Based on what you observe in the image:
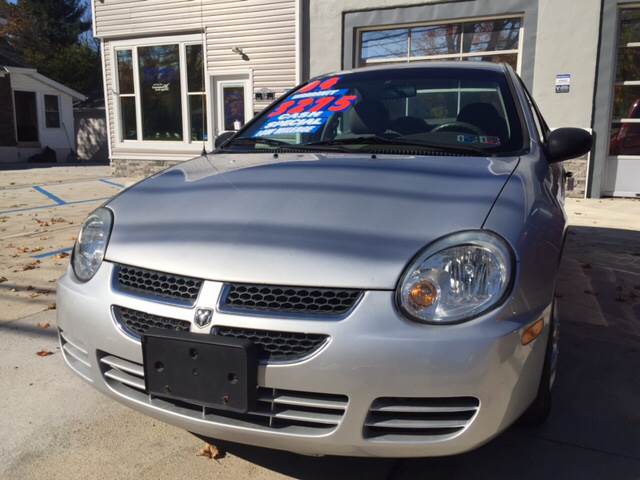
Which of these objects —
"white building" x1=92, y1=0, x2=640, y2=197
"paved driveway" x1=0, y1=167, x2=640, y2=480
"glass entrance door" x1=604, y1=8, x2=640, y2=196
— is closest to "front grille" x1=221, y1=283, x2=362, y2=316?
"paved driveway" x1=0, y1=167, x2=640, y2=480

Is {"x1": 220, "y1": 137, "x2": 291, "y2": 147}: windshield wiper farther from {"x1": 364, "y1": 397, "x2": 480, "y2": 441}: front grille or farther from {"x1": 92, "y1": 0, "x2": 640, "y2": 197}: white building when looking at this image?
{"x1": 92, "y1": 0, "x2": 640, "y2": 197}: white building

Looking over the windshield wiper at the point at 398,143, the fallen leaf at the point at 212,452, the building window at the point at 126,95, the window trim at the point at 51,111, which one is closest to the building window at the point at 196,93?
the building window at the point at 126,95

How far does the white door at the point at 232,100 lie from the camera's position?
11711 mm

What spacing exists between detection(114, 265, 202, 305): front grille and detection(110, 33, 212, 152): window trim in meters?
10.6

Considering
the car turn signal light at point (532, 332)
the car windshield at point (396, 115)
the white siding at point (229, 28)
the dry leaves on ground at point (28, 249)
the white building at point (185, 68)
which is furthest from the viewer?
the white building at point (185, 68)

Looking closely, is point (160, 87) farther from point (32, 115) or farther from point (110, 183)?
point (32, 115)

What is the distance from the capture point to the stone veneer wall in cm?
1306

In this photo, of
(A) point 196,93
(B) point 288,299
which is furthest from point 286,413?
(A) point 196,93

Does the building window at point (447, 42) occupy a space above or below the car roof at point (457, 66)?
above

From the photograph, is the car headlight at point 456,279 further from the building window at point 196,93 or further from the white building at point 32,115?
the white building at point 32,115

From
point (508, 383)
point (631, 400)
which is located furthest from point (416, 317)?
point (631, 400)

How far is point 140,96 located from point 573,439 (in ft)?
42.7

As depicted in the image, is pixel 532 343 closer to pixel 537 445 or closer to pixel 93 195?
pixel 537 445

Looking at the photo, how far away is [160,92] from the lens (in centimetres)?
1298
